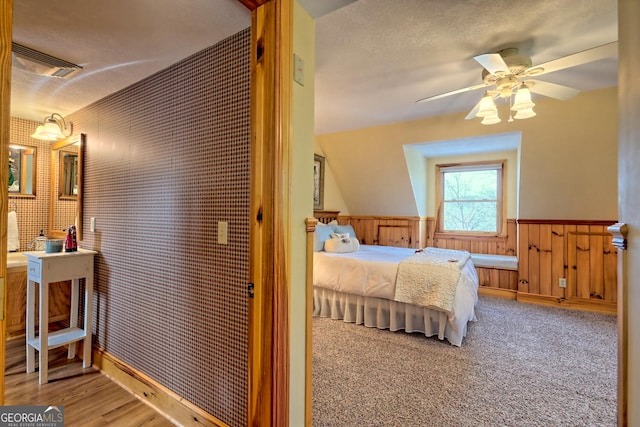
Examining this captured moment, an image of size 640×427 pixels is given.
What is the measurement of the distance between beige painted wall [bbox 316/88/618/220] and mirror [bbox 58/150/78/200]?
3.22m

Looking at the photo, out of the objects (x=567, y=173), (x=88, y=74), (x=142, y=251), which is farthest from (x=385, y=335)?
(x=88, y=74)

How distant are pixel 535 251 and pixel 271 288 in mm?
4219

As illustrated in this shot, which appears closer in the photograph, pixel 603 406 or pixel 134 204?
pixel 603 406

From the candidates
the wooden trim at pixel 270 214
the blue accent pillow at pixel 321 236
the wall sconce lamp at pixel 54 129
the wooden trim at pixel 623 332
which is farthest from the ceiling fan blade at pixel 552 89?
the wall sconce lamp at pixel 54 129

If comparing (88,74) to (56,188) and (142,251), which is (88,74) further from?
(56,188)

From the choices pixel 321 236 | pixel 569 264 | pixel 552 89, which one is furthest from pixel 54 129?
pixel 569 264

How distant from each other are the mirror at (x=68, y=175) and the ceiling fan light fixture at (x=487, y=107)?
3603 mm

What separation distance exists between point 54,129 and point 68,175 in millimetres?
437

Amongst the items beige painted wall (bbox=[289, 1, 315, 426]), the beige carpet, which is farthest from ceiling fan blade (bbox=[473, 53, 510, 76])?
the beige carpet

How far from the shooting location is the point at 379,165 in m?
4.73

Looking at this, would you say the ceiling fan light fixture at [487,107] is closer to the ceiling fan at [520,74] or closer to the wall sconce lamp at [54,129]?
the ceiling fan at [520,74]

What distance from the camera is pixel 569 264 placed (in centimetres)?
377

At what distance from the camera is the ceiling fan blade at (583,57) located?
5.43ft

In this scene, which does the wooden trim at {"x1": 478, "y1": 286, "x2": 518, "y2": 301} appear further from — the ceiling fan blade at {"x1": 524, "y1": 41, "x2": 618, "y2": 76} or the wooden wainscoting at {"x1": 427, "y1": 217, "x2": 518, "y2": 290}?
the ceiling fan blade at {"x1": 524, "y1": 41, "x2": 618, "y2": 76}
